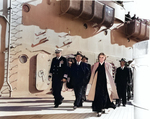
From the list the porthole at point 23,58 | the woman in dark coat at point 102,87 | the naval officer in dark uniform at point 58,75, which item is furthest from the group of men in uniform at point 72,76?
the porthole at point 23,58

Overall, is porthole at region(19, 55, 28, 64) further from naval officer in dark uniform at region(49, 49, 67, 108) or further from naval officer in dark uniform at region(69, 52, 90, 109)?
naval officer in dark uniform at region(69, 52, 90, 109)

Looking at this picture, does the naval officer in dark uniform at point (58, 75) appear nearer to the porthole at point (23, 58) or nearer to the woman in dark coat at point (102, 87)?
the woman in dark coat at point (102, 87)

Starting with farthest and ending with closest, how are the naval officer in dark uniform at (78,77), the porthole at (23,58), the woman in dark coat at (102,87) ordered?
1. the porthole at (23,58)
2. the naval officer in dark uniform at (78,77)
3. the woman in dark coat at (102,87)

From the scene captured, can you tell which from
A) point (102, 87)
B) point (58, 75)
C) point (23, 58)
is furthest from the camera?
point (23, 58)

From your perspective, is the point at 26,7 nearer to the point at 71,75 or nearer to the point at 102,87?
the point at 71,75

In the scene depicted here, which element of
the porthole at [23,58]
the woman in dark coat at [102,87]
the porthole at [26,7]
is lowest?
the woman in dark coat at [102,87]

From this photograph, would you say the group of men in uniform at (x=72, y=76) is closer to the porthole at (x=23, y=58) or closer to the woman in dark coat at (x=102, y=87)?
the woman in dark coat at (x=102, y=87)

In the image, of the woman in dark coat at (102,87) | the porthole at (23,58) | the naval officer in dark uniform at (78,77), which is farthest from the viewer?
the porthole at (23,58)

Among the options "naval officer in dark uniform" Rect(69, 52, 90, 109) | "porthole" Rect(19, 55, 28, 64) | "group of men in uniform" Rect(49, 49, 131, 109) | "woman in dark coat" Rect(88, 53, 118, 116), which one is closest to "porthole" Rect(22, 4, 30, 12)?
"porthole" Rect(19, 55, 28, 64)

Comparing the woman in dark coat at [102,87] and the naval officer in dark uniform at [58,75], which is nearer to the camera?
the woman in dark coat at [102,87]

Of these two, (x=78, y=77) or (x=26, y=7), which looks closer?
(x=78, y=77)

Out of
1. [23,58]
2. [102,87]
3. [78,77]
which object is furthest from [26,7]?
[102,87]

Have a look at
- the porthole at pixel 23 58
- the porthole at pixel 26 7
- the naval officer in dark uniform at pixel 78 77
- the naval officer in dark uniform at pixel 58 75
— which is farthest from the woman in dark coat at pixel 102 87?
the porthole at pixel 26 7

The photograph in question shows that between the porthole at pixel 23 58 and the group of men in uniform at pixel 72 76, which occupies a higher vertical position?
the porthole at pixel 23 58
